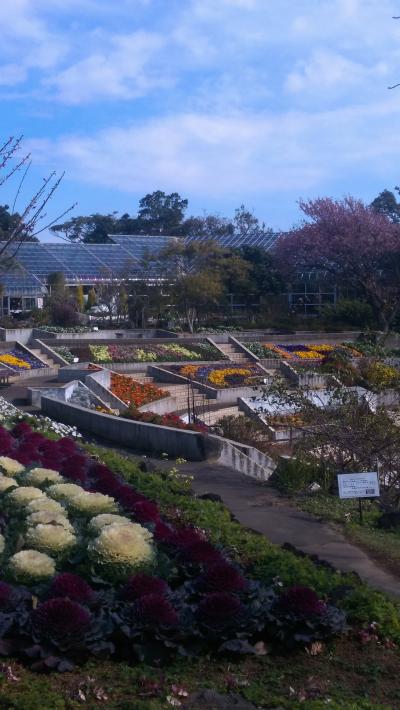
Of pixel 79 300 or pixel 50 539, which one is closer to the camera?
pixel 50 539

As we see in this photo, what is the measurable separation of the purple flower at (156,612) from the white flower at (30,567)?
83 cm

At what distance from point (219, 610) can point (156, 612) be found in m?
0.36

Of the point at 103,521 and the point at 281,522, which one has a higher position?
the point at 103,521

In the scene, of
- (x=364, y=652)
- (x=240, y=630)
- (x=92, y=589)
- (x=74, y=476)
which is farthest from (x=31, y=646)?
(x=74, y=476)

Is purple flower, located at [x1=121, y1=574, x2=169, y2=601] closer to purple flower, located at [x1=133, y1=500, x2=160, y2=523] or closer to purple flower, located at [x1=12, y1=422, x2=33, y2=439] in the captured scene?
purple flower, located at [x1=133, y1=500, x2=160, y2=523]

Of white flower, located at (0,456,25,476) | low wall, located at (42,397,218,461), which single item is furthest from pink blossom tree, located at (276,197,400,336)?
white flower, located at (0,456,25,476)

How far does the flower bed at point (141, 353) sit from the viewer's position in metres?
30.1

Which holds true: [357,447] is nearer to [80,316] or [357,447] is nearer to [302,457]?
[302,457]

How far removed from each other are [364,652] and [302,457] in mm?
7239

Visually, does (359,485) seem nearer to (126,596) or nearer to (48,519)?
(48,519)

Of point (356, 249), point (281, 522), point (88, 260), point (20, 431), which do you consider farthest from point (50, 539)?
point (88, 260)

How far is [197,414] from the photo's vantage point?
70.2 ft

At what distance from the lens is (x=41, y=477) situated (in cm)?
817

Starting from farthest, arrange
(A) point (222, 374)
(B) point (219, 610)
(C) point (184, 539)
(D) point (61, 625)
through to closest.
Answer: (A) point (222, 374) → (C) point (184, 539) → (B) point (219, 610) → (D) point (61, 625)
